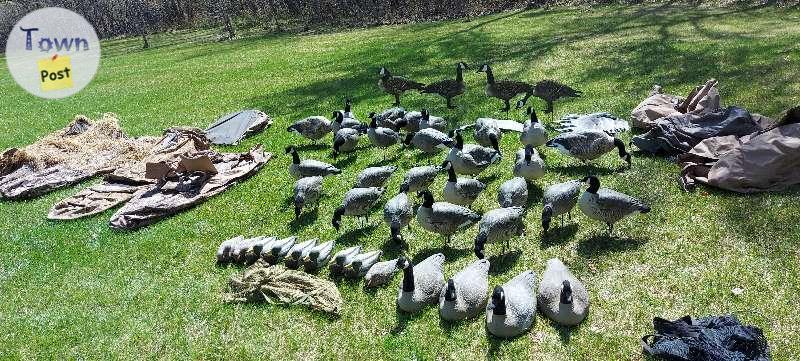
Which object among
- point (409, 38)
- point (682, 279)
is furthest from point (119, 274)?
point (409, 38)

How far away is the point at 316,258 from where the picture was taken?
7.30 meters

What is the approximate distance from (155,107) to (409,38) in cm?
1139

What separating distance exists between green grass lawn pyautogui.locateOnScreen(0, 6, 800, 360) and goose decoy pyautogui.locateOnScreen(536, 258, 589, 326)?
133mm

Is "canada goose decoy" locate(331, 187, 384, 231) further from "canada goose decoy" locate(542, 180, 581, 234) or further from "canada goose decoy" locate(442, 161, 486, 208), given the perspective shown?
"canada goose decoy" locate(542, 180, 581, 234)

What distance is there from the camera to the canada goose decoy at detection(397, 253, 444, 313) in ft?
20.5

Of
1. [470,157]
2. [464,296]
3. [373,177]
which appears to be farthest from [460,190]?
[464,296]

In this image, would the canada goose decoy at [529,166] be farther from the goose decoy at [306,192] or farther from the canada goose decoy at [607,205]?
the goose decoy at [306,192]

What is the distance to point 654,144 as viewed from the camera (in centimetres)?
960

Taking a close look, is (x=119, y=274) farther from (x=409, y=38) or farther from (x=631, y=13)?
(x=631, y=13)

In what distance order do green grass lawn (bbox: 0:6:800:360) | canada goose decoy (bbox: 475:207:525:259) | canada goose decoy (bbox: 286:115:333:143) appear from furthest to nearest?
canada goose decoy (bbox: 286:115:333:143) → canada goose decoy (bbox: 475:207:525:259) → green grass lawn (bbox: 0:6:800:360)

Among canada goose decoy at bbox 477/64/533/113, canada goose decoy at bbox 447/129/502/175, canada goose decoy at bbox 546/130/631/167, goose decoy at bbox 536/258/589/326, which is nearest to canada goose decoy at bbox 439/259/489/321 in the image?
goose decoy at bbox 536/258/589/326
